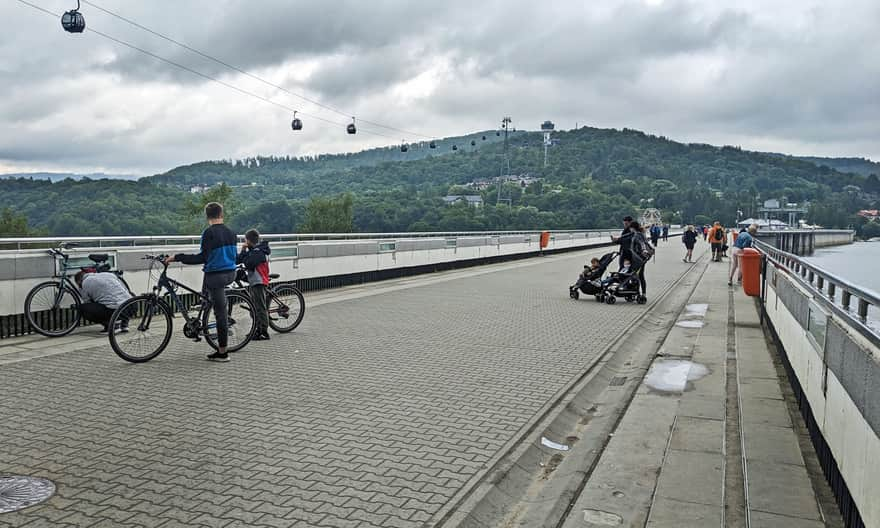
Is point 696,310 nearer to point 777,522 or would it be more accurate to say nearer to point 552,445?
point 552,445

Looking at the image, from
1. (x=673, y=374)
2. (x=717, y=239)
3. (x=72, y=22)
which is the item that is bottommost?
(x=673, y=374)

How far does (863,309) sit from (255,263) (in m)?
7.48

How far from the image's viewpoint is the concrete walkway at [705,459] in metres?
4.36

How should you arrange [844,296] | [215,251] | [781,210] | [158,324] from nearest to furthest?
1. [844,296]
2. [215,251]
3. [158,324]
4. [781,210]

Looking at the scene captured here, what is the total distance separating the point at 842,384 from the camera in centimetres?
452

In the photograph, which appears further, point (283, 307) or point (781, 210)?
point (781, 210)

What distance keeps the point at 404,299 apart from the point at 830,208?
7572 inches

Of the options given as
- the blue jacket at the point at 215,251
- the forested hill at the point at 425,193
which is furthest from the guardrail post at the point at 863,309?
the forested hill at the point at 425,193

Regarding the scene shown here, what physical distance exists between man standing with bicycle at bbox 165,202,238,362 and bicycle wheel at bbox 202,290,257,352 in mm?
177

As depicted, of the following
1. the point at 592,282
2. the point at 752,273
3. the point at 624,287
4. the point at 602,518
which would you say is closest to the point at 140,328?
the point at 602,518

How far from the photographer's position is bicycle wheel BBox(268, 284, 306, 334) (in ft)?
34.8

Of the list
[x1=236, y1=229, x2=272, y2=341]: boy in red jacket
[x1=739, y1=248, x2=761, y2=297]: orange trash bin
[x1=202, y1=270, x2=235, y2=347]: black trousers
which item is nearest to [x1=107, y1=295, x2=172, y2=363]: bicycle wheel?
[x1=202, y1=270, x2=235, y2=347]: black trousers

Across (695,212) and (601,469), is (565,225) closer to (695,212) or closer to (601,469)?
(601,469)

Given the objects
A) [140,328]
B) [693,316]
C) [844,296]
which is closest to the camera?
[844,296]
